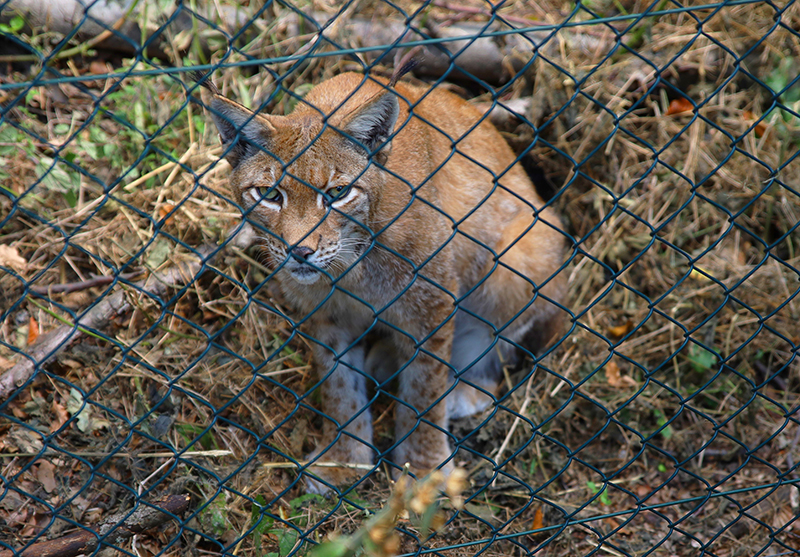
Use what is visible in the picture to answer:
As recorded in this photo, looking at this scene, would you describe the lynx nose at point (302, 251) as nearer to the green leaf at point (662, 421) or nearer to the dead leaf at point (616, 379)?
the dead leaf at point (616, 379)

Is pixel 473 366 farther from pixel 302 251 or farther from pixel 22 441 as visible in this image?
pixel 22 441

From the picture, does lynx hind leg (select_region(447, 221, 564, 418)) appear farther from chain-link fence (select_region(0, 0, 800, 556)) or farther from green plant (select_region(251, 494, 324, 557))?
green plant (select_region(251, 494, 324, 557))

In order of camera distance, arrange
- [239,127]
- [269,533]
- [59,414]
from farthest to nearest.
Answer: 1. [59,414]
2. [269,533]
3. [239,127]

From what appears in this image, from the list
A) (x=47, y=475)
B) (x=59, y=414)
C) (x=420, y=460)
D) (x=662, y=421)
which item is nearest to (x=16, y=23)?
(x=59, y=414)

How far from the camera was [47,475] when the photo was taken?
3.00m

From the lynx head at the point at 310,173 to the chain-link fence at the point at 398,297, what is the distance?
14 millimetres

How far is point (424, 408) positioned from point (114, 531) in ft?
5.12

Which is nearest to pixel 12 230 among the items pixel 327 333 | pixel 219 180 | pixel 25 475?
pixel 219 180

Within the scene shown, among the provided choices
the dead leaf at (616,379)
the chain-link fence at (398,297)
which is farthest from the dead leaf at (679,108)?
the dead leaf at (616,379)

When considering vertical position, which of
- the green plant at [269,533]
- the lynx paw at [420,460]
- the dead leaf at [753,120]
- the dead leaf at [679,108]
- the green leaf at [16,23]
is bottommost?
the lynx paw at [420,460]

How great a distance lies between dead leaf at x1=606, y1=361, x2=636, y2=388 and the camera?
3.84 m

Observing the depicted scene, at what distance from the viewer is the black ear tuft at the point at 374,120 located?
2.42 m

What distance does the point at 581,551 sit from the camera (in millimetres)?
3113

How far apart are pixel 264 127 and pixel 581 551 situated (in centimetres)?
238
